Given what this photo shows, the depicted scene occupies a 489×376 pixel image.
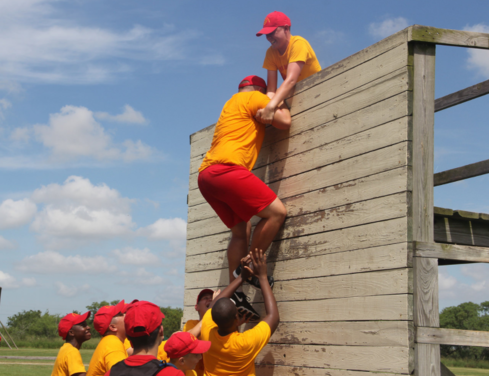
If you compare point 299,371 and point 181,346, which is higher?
point 181,346

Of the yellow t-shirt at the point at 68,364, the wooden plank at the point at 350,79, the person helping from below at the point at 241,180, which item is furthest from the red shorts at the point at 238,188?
the yellow t-shirt at the point at 68,364

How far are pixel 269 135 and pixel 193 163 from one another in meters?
1.60

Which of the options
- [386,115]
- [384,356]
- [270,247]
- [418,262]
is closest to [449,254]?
[418,262]

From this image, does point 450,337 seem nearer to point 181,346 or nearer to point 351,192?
point 351,192

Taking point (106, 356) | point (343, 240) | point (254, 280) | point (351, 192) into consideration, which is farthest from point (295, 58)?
point (106, 356)

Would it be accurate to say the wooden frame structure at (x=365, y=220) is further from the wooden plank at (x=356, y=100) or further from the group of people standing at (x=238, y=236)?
the group of people standing at (x=238, y=236)

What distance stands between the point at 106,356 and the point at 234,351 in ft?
2.96

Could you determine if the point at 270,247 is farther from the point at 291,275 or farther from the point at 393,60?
the point at 393,60

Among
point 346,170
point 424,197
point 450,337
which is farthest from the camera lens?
point 346,170

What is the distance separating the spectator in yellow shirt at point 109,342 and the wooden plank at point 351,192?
1623 millimetres

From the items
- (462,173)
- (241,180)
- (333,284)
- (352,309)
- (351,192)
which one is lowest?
(352,309)

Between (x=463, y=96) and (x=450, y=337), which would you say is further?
(x=463, y=96)

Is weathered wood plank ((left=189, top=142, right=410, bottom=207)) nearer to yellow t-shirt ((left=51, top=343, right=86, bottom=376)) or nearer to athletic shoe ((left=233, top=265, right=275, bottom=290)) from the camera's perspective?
athletic shoe ((left=233, top=265, right=275, bottom=290))

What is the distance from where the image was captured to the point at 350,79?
3.97 metres
